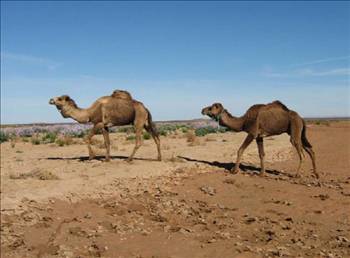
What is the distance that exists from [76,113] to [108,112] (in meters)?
1.15

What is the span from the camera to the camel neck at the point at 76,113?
619 inches

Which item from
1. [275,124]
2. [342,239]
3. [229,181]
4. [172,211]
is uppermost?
[275,124]

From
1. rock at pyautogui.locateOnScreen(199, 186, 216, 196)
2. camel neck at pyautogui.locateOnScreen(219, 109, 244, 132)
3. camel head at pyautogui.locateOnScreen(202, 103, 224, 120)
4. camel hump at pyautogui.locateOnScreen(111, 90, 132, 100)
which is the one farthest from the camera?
camel hump at pyautogui.locateOnScreen(111, 90, 132, 100)

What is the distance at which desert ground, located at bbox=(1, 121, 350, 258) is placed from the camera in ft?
28.0

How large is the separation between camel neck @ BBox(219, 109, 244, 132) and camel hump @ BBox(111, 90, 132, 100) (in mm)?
3053

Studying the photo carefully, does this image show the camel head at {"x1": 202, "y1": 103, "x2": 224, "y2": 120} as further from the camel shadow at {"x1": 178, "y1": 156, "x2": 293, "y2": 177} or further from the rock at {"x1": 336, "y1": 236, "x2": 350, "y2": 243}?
the rock at {"x1": 336, "y1": 236, "x2": 350, "y2": 243}

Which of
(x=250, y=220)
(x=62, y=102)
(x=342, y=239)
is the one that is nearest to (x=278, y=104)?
(x=250, y=220)

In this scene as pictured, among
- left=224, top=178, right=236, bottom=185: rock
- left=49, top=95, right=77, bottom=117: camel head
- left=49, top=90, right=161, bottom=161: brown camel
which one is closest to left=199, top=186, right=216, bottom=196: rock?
left=224, top=178, right=236, bottom=185: rock

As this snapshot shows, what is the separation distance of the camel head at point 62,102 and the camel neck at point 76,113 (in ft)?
0.21

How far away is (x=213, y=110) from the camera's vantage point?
15109 mm

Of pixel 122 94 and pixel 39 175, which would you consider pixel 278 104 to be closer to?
pixel 122 94

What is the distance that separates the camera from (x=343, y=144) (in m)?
23.4

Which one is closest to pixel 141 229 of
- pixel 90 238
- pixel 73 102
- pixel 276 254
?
pixel 90 238

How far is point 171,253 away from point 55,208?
3340 millimetres
